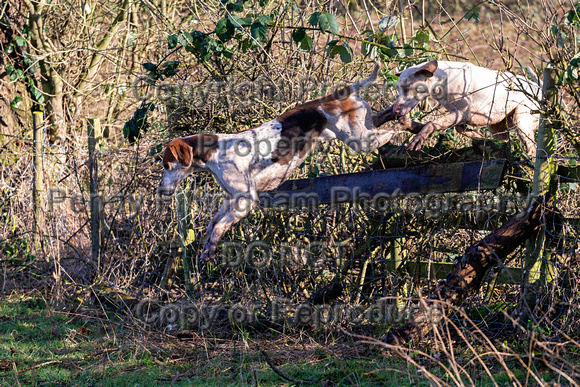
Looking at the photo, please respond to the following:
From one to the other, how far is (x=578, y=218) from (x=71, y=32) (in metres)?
8.83

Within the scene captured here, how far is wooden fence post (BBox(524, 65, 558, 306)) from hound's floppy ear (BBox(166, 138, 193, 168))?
7.11 feet

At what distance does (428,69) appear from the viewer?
12.0 ft

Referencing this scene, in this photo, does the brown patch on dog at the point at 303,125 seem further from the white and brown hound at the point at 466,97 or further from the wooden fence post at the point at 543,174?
the wooden fence post at the point at 543,174

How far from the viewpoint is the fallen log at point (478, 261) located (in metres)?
3.72

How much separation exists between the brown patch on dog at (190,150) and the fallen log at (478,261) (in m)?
1.74

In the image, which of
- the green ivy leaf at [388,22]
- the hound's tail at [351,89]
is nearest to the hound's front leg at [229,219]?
the hound's tail at [351,89]

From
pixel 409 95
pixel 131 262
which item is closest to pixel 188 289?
pixel 131 262

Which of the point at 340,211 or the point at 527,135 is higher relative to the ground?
the point at 527,135

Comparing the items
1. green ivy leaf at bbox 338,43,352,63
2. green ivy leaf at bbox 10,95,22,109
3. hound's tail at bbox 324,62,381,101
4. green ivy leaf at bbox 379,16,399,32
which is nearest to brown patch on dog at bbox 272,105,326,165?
hound's tail at bbox 324,62,381,101

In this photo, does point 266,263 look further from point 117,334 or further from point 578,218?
point 578,218

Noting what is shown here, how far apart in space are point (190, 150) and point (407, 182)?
142 centimetres

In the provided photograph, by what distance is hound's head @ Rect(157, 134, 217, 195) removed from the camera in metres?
3.26

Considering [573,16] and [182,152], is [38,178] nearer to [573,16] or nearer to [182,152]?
[182,152]

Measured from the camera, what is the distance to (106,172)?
6.76 meters
